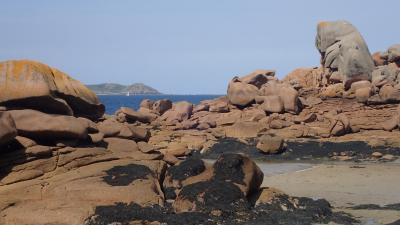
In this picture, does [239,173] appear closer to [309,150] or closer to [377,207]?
[377,207]

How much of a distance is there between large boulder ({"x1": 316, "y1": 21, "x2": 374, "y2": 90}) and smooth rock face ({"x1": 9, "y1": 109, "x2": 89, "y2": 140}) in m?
39.1

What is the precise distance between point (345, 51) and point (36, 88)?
41805mm

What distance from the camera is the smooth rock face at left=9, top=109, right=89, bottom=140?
54.3 ft

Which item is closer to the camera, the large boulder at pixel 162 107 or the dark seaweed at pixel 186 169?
the dark seaweed at pixel 186 169

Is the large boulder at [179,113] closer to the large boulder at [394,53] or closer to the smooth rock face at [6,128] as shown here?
the large boulder at [394,53]

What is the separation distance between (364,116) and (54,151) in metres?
33.4

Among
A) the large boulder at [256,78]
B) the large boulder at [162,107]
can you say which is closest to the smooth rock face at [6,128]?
the large boulder at [162,107]

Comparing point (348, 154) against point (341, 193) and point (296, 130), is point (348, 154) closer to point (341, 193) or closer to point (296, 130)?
point (296, 130)

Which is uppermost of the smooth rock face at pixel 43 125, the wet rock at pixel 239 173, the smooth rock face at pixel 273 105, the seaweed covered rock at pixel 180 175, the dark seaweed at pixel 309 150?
the smooth rock face at pixel 43 125

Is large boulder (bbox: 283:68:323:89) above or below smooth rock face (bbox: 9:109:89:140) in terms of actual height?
below

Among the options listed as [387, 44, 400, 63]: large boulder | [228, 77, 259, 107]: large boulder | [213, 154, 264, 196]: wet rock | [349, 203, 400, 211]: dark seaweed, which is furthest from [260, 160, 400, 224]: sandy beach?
[387, 44, 400, 63]: large boulder

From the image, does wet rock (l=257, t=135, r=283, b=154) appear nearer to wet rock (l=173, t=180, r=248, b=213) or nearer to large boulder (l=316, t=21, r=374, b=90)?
large boulder (l=316, t=21, r=374, b=90)

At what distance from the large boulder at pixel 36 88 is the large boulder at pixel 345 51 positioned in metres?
38.2

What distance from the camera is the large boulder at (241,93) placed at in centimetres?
5075
